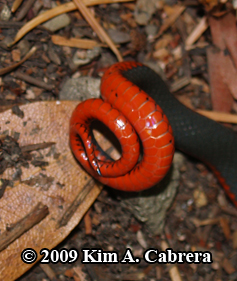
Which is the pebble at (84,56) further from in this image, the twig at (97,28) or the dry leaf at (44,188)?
the dry leaf at (44,188)

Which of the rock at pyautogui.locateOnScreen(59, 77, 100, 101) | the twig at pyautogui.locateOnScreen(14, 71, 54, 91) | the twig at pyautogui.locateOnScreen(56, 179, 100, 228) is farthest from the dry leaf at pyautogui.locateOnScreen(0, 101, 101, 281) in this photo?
the twig at pyautogui.locateOnScreen(14, 71, 54, 91)

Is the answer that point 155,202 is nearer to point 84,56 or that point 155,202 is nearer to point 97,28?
point 84,56

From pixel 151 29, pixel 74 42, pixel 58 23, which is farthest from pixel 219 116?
pixel 58 23


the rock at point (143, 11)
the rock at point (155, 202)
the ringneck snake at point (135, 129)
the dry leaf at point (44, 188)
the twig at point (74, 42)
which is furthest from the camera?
the rock at point (143, 11)

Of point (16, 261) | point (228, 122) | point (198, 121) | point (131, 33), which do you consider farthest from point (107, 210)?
point (131, 33)

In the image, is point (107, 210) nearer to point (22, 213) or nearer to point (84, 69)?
point (22, 213)

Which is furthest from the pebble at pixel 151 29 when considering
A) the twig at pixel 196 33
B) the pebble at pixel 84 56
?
the pebble at pixel 84 56

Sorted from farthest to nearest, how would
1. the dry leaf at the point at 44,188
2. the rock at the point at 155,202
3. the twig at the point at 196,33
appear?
the twig at the point at 196,33
the rock at the point at 155,202
the dry leaf at the point at 44,188
